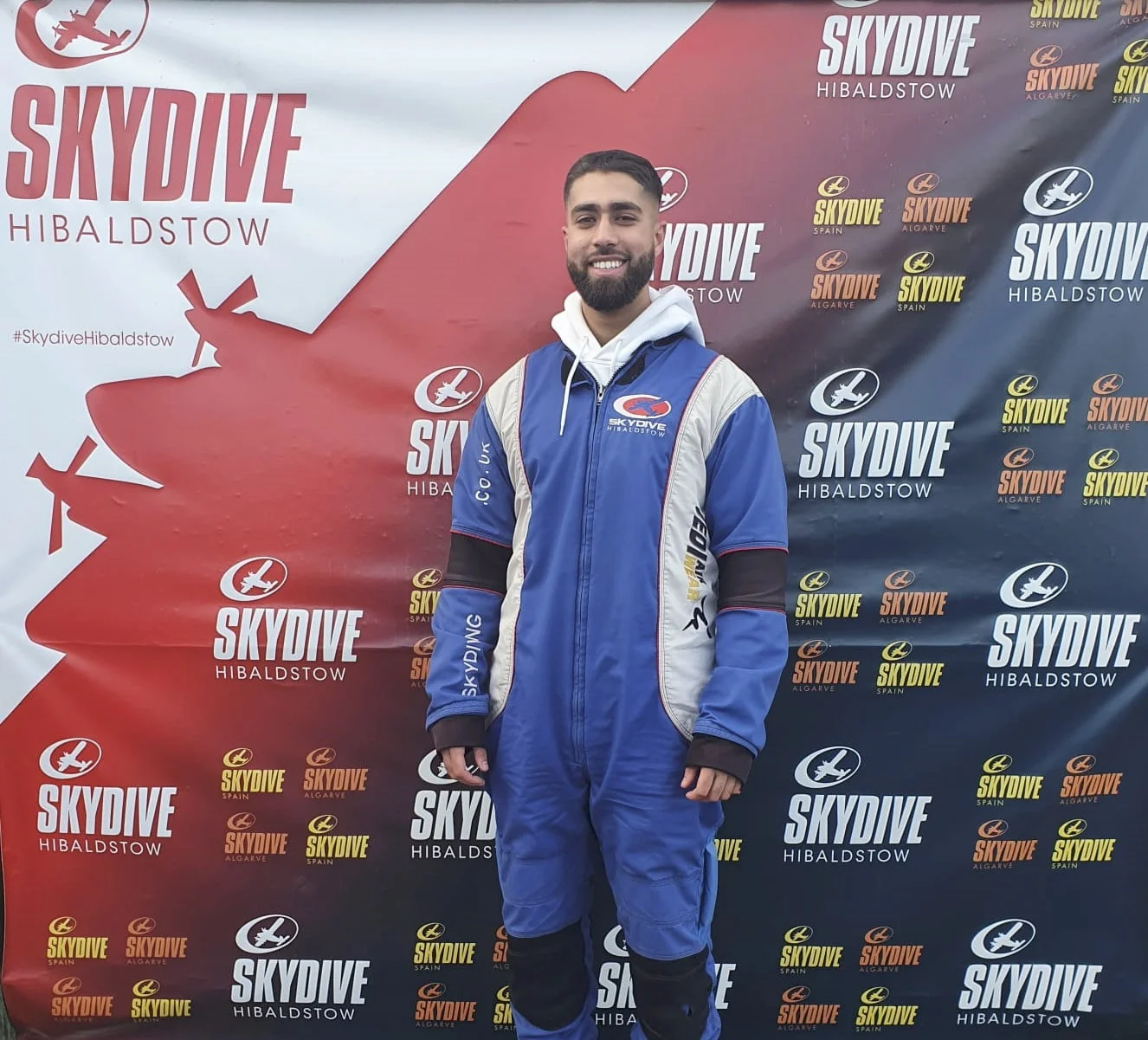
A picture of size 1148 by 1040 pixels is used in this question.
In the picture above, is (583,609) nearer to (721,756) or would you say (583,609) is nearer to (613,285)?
(721,756)

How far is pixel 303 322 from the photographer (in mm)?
2174

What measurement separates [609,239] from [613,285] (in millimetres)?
85

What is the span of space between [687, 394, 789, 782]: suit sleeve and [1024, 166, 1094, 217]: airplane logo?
40.9 inches

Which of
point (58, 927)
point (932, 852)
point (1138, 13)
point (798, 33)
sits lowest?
point (58, 927)

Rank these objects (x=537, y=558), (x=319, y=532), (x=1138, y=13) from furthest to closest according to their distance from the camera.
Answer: (x=319, y=532)
(x=1138, y=13)
(x=537, y=558)

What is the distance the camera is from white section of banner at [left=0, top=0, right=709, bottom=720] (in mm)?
2107

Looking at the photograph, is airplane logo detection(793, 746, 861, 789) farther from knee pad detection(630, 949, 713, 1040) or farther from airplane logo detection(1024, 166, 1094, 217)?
airplane logo detection(1024, 166, 1094, 217)

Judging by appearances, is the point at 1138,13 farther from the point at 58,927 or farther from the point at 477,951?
the point at 58,927

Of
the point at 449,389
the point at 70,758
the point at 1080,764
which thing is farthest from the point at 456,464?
the point at 1080,764

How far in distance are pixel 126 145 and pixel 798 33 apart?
1662mm

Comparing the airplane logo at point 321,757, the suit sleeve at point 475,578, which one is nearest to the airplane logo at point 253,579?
the airplane logo at point 321,757

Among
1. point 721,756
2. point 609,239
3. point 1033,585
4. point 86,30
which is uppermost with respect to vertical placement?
point 86,30

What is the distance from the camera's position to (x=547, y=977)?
5.66 feet

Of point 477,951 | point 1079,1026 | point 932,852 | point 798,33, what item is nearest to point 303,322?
point 798,33
